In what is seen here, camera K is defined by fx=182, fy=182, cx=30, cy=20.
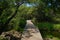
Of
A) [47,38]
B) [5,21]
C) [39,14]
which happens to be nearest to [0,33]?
[5,21]

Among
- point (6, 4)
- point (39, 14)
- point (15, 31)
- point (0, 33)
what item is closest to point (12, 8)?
point (6, 4)

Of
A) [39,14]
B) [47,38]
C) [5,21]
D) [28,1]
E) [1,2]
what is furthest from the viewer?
[39,14]

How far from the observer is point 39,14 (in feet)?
90.4

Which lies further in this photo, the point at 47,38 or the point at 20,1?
the point at 47,38

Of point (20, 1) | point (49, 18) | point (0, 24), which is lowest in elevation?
point (0, 24)

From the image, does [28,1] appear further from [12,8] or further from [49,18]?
[49,18]

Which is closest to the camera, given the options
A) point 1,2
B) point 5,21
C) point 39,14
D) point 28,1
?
point 1,2

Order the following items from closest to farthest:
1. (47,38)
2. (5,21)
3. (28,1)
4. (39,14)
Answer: (5,21) → (28,1) → (47,38) → (39,14)

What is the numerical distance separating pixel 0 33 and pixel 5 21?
159 cm

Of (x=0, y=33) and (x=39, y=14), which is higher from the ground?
(x=39, y=14)

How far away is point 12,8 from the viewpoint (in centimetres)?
1105

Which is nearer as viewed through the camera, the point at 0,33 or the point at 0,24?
the point at 0,24

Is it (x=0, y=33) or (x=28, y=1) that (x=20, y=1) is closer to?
(x=28, y=1)

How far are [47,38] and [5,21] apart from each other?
468cm
